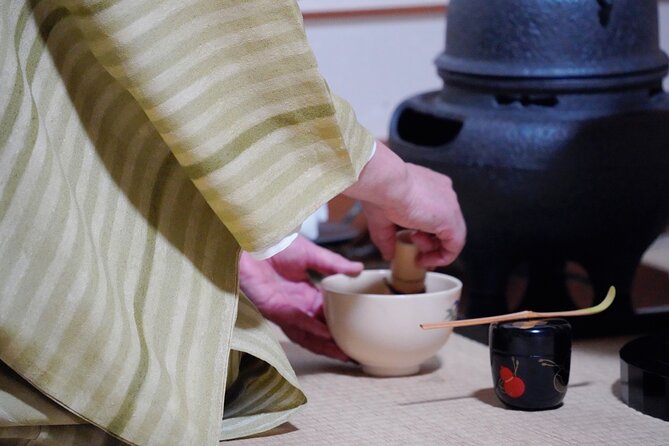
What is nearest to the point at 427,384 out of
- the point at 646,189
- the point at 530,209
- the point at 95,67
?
the point at 530,209

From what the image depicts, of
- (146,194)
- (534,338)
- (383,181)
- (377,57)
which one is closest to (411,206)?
(383,181)

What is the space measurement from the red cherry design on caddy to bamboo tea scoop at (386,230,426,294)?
0.59ft

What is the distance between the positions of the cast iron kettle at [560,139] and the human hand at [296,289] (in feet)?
0.71

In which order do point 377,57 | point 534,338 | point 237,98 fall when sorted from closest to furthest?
point 237,98, point 534,338, point 377,57

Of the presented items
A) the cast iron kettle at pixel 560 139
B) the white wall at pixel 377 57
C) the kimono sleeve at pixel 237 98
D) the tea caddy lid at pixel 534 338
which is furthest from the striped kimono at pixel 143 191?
the white wall at pixel 377 57

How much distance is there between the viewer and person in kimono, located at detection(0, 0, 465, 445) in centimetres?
77

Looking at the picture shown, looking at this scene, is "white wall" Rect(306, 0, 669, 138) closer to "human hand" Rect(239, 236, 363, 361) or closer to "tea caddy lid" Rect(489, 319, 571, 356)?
"human hand" Rect(239, 236, 363, 361)

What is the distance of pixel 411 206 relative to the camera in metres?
1.04

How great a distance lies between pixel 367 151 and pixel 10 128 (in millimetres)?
325

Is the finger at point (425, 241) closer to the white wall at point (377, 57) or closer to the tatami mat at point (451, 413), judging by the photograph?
the tatami mat at point (451, 413)

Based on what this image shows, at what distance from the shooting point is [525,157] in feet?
4.08

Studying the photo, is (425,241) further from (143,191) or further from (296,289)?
(143,191)

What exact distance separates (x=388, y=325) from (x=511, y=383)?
0.48 feet

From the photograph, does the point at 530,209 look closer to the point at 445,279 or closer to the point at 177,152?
the point at 445,279
